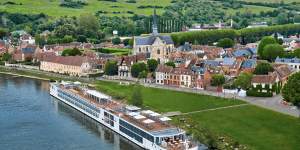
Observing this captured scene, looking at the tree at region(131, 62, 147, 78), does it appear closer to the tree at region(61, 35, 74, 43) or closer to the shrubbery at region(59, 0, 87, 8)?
the tree at region(61, 35, 74, 43)

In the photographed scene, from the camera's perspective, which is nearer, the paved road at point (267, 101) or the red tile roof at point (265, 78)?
the paved road at point (267, 101)

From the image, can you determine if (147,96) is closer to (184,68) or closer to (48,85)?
(184,68)

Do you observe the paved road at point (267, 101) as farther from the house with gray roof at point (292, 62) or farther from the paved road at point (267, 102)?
the house with gray roof at point (292, 62)

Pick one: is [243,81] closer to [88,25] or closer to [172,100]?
[172,100]

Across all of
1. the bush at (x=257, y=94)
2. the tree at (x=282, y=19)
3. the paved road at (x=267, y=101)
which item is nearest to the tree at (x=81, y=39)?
the paved road at (x=267, y=101)

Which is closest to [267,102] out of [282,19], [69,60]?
[69,60]

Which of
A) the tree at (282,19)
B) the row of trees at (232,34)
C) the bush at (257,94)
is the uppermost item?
the tree at (282,19)
